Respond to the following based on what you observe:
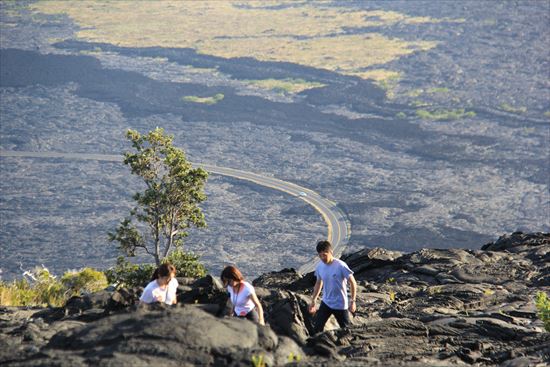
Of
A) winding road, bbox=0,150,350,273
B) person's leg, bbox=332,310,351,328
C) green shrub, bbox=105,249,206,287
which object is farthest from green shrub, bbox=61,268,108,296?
winding road, bbox=0,150,350,273

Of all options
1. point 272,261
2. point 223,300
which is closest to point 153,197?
point 223,300

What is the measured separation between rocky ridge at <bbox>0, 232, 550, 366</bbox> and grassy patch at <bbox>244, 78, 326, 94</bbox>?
111765 millimetres

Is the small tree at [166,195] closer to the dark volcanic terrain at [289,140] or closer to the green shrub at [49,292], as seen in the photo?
the green shrub at [49,292]

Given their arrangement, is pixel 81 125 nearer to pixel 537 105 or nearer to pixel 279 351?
pixel 537 105

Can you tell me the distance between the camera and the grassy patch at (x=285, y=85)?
465 feet

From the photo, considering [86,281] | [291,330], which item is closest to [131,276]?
[86,281]

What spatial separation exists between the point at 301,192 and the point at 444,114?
37.3 m

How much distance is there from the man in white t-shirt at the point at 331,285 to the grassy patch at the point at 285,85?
405ft

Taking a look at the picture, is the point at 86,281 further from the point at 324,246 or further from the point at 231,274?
the point at 231,274

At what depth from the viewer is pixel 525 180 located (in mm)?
104562

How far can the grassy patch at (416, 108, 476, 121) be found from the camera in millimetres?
126688

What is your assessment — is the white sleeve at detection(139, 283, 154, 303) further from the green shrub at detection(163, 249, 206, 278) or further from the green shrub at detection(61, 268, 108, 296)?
the green shrub at detection(163, 249, 206, 278)

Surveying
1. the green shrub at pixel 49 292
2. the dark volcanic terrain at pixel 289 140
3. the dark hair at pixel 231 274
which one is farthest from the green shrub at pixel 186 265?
the dark volcanic terrain at pixel 289 140

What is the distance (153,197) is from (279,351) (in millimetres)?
23152
